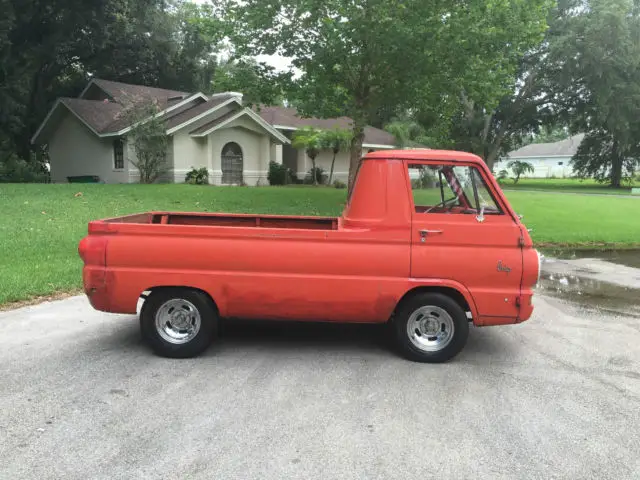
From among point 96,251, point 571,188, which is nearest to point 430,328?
point 96,251

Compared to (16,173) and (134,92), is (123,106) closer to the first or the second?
(134,92)

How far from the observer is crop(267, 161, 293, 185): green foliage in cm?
3019

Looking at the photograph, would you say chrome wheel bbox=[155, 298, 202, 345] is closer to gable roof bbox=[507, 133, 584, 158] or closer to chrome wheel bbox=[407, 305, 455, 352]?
chrome wheel bbox=[407, 305, 455, 352]

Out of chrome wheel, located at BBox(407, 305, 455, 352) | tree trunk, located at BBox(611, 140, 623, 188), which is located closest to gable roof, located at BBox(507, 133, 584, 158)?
tree trunk, located at BBox(611, 140, 623, 188)

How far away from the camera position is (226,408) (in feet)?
13.6

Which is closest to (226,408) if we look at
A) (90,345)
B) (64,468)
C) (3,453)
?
(64,468)

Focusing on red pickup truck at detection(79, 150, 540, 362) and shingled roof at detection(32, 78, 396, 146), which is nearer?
red pickup truck at detection(79, 150, 540, 362)

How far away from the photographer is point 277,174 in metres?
30.4

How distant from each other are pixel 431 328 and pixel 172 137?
916 inches

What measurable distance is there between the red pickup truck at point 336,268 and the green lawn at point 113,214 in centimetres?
290

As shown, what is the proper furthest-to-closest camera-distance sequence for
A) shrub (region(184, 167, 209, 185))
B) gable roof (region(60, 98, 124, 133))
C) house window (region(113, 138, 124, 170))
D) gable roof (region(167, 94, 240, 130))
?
1. gable roof (region(60, 98, 124, 133))
2. house window (region(113, 138, 124, 170))
3. gable roof (region(167, 94, 240, 130))
4. shrub (region(184, 167, 209, 185))

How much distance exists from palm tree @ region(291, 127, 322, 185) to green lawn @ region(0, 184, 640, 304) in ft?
24.3

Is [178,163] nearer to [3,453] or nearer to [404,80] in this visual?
[404,80]

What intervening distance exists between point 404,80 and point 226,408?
599 inches
